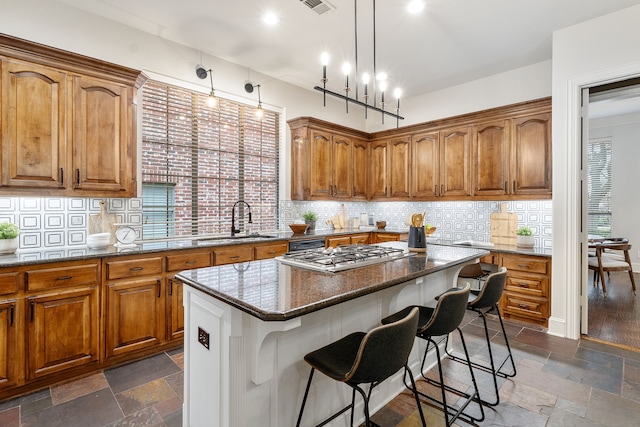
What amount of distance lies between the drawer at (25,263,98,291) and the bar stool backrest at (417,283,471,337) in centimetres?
251

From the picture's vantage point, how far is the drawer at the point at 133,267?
2654 mm

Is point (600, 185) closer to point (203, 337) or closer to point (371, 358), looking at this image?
point (371, 358)

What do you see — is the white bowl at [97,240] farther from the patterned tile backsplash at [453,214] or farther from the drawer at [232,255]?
the patterned tile backsplash at [453,214]

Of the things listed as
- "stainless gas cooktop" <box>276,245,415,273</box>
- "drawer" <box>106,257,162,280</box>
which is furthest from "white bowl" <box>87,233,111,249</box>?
"stainless gas cooktop" <box>276,245,415,273</box>

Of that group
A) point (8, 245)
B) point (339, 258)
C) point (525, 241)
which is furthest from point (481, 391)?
point (8, 245)

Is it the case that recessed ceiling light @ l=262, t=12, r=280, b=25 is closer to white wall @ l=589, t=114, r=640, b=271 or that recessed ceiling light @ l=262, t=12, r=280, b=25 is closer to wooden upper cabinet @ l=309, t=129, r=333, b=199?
wooden upper cabinet @ l=309, t=129, r=333, b=199

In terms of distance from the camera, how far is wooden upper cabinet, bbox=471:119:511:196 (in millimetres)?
4121

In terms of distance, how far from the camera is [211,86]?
4023mm

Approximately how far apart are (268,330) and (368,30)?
326 cm

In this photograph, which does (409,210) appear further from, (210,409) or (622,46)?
(210,409)

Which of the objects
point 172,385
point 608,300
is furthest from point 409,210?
point 172,385

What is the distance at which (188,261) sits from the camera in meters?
3.11

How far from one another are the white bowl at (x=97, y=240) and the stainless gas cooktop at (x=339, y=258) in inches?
71.2

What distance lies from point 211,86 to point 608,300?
20.4ft
